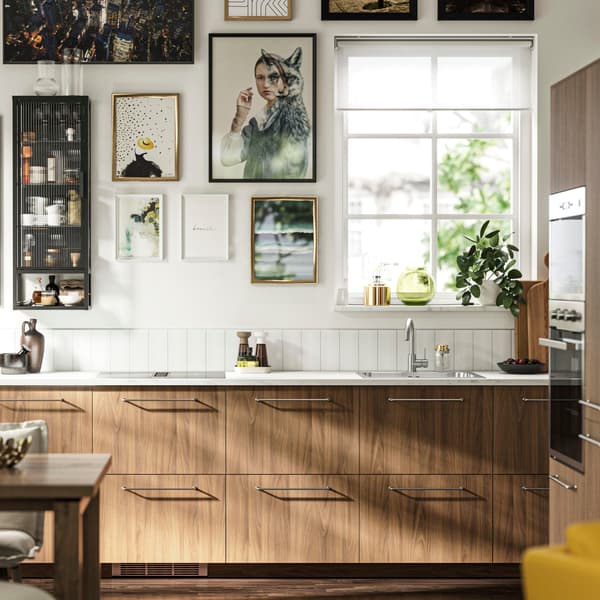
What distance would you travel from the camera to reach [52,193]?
433 cm

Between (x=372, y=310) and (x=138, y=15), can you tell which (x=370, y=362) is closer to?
(x=372, y=310)

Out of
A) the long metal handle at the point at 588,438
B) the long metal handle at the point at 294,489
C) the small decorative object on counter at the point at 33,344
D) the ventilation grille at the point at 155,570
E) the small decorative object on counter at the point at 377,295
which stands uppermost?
the small decorative object on counter at the point at 377,295

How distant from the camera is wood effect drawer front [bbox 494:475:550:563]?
12.8ft

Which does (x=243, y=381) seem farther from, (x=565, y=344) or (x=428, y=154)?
(x=428, y=154)

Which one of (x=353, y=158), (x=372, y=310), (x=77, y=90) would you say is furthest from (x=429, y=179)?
(x=77, y=90)

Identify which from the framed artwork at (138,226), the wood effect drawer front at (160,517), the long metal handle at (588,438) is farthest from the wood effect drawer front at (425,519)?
the framed artwork at (138,226)

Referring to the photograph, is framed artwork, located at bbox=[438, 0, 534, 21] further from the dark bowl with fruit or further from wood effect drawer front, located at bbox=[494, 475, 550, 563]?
wood effect drawer front, located at bbox=[494, 475, 550, 563]

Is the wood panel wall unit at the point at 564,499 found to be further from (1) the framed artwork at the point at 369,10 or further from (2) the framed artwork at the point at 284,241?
(1) the framed artwork at the point at 369,10

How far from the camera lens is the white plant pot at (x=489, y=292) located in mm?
4406

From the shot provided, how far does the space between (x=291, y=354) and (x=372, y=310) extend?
0.48m

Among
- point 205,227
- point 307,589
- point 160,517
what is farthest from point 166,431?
point 205,227

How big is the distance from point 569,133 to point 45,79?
2.62 meters

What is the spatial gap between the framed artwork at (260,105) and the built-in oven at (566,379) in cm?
166

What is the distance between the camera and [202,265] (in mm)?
4406
